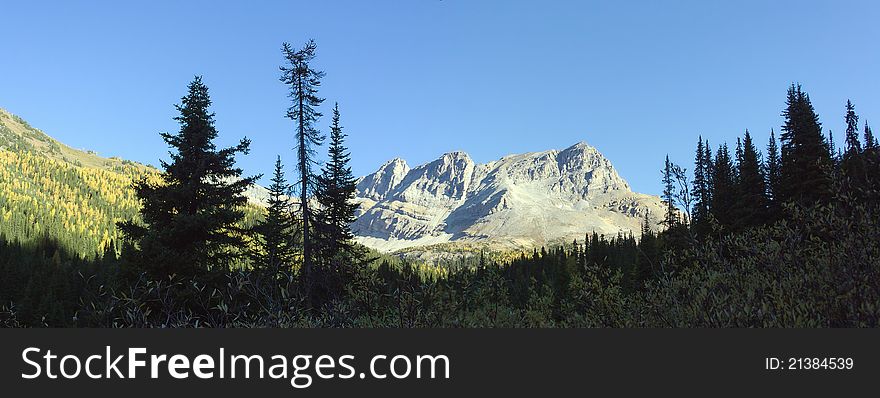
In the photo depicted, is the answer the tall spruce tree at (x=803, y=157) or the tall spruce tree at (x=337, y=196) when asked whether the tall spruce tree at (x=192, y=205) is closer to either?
the tall spruce tree at (x=337, y=196)

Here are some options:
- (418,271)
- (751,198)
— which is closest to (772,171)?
(751,198)

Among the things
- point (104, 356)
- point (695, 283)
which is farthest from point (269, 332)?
point (695, 283)

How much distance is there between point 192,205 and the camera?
67.5 feet

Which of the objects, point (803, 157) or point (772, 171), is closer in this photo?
point (803, 157)

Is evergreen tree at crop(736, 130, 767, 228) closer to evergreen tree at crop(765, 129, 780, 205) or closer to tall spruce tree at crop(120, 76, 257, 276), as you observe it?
evergreen tree at crop(765, 129, 780, 205)

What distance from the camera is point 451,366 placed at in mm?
4789

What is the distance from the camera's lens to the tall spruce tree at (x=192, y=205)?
18.9m

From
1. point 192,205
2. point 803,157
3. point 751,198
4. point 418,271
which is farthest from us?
point 751,198

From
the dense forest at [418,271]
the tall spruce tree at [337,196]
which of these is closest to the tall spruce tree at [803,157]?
the dense forest at [418,271]

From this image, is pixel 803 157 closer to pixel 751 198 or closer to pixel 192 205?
pixel 751 198

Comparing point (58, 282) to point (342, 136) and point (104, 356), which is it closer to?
point (342, 136)

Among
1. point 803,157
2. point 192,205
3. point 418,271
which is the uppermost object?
point 803,157

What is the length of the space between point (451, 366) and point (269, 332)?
172 centimetres

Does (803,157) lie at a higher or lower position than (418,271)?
higher
